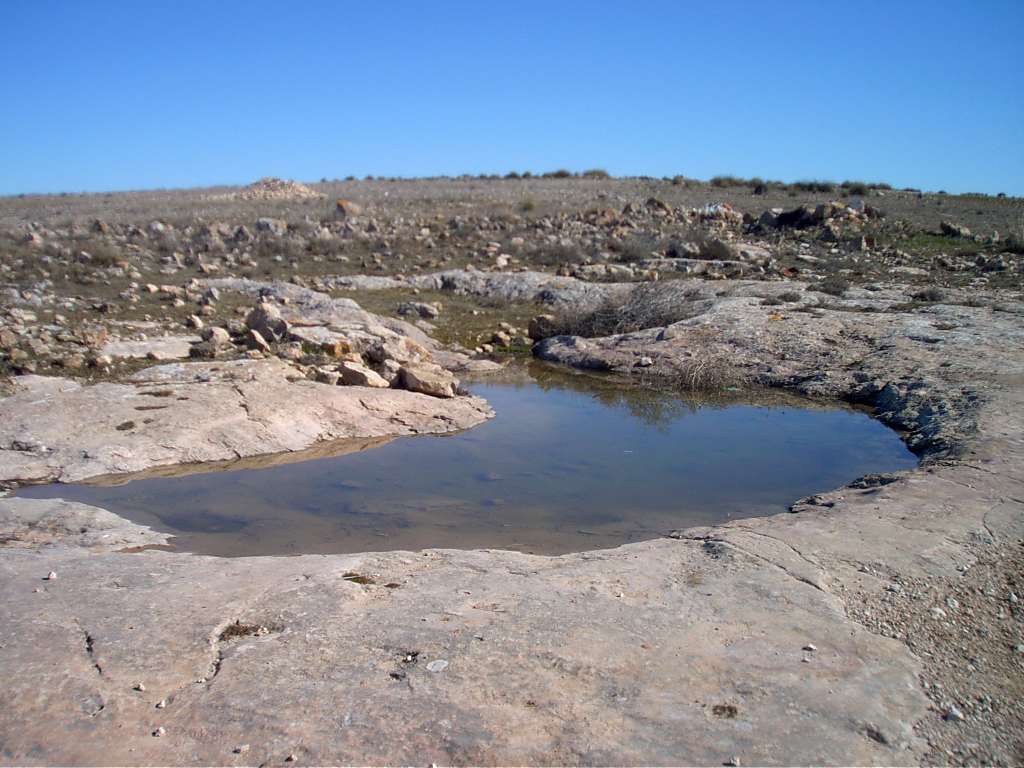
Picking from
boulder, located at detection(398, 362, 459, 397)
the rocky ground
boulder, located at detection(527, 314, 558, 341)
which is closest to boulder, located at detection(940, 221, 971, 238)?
the rocky ground

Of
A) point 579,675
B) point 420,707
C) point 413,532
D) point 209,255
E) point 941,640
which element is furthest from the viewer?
point 209,255

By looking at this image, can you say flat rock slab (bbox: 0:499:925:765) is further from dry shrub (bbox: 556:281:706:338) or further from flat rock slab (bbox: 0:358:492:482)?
dry shrub (bbox: 556:281:706:338)

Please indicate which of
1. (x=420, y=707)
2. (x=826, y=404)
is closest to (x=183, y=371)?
(x=420, y=707)

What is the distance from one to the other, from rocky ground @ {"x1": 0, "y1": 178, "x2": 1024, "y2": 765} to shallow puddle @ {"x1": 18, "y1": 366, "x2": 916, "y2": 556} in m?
0.39

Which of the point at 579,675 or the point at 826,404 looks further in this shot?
the point at 826,404

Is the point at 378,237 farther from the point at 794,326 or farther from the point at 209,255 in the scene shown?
the point at 794,326

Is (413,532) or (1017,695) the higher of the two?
(1017,695)

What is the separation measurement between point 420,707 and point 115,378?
6.81 metres

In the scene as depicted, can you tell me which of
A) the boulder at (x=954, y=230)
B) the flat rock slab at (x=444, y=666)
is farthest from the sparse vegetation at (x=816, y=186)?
the flat rock slab at (x=444, y=666)

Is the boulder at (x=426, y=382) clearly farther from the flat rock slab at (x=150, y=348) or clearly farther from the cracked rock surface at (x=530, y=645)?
the cracked rock surface at (x=530, y=645)

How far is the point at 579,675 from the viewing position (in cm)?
298

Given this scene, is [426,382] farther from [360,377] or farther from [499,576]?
[499,576]

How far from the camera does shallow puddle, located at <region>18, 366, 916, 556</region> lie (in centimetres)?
527

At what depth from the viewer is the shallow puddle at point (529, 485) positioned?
17.3ft
